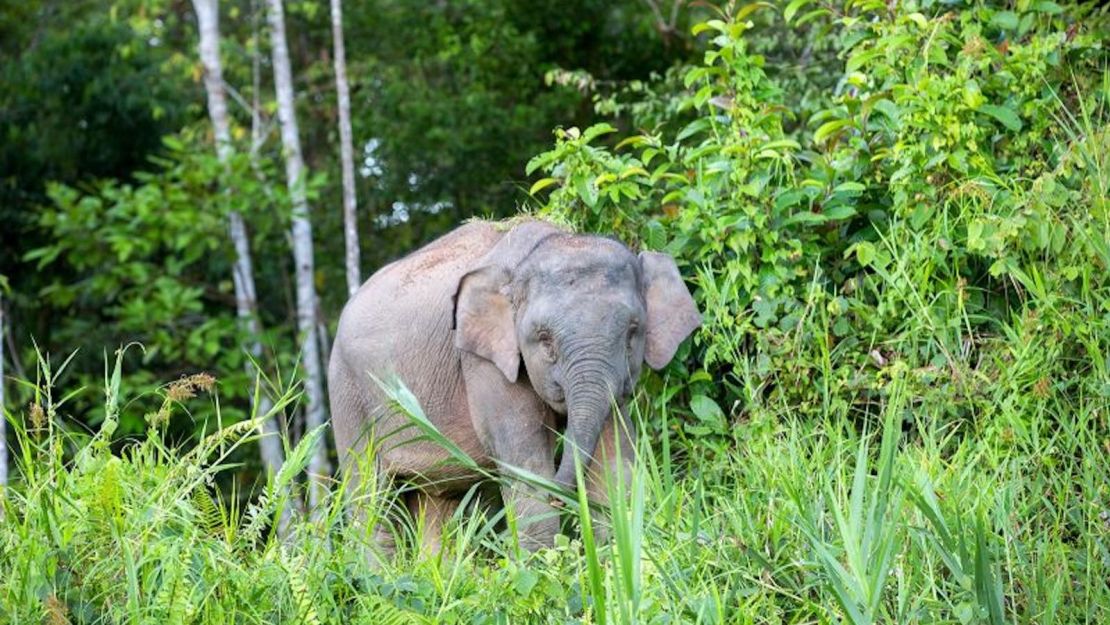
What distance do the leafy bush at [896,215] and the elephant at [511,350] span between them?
34cm

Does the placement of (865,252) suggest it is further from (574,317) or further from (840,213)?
(574,317)

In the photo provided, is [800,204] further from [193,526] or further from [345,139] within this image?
[345,139]

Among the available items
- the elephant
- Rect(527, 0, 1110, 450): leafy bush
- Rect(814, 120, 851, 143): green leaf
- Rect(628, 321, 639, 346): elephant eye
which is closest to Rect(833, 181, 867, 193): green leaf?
Rect(527, 0, 1110, 450): leafy bush

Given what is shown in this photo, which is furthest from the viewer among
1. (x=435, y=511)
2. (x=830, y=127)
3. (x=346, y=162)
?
(x=346, y=162)

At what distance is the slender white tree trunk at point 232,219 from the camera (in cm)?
1481

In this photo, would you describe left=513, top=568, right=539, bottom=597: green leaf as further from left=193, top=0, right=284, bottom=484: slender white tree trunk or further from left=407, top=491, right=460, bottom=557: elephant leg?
left=193, top=0, right=284, bottom=484: slender white tree trunk

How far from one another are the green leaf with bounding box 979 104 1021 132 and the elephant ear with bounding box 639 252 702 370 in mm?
1448

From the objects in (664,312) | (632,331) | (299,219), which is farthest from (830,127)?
(299,219)

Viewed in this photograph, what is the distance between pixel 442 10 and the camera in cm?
1684

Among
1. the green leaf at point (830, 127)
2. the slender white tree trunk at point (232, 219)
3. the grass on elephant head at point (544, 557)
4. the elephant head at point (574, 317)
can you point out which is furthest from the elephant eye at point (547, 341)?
the slender white tree trunk at point (232, 219)

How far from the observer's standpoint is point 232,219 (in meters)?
15.8

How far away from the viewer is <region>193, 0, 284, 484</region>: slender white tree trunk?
14.8 m

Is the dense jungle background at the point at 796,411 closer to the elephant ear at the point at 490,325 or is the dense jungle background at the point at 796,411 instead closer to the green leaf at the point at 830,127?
the green leaf at the point at 830,127

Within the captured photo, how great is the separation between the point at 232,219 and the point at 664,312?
9831 millimetres
